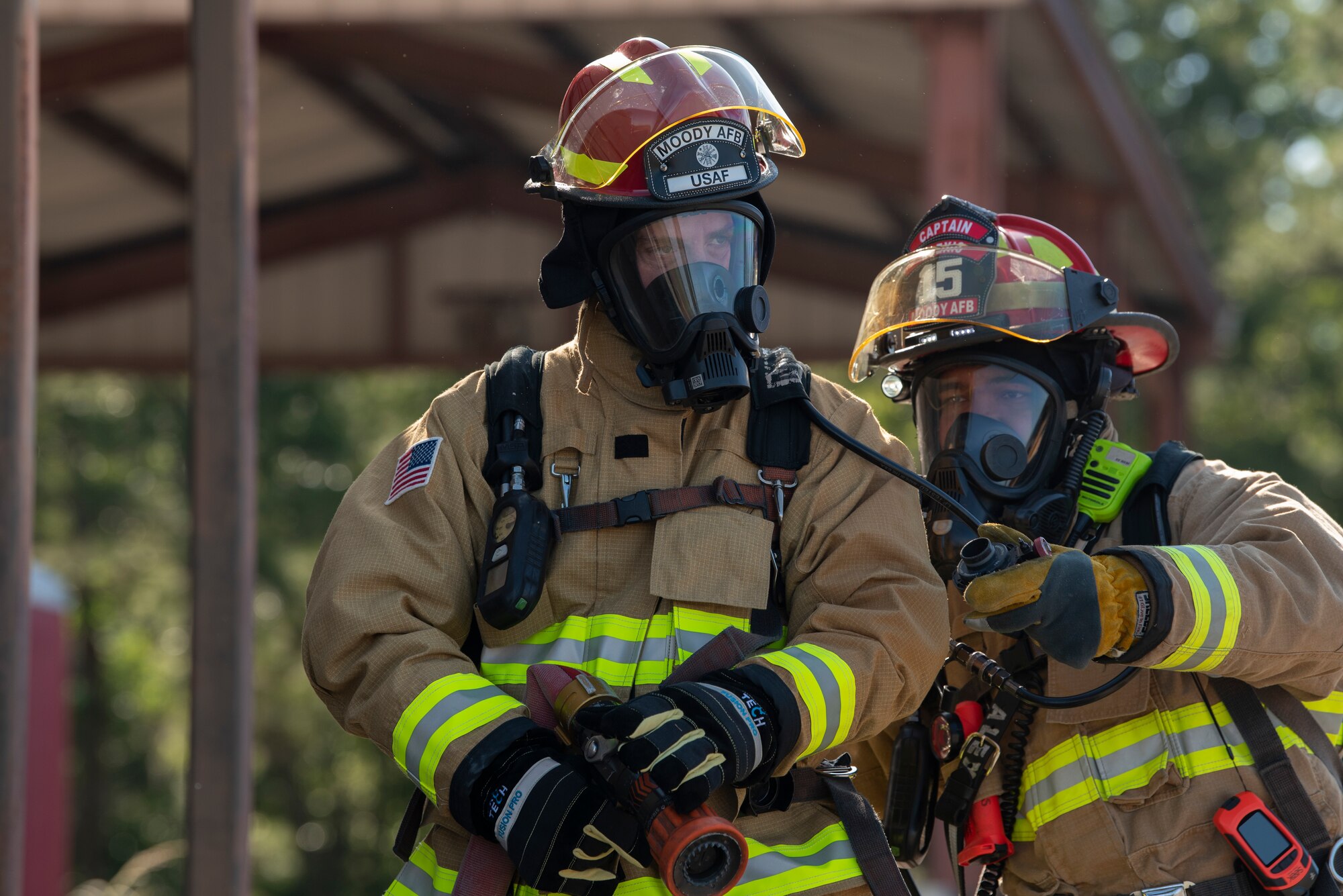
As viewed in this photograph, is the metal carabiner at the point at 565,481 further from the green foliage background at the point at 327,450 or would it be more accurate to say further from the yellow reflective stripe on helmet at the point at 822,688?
the green foliage background at the point at 327,450

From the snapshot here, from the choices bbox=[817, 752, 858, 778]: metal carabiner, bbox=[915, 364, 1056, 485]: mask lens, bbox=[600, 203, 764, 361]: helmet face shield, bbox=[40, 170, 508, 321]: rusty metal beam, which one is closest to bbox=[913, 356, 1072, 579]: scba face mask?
bbox=[915, 364, 1056, 485]: mask lens

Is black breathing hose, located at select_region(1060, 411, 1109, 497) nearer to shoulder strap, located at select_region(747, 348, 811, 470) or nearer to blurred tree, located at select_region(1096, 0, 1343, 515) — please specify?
shoulder strap, located at select_region(747, 348, 811, 470)

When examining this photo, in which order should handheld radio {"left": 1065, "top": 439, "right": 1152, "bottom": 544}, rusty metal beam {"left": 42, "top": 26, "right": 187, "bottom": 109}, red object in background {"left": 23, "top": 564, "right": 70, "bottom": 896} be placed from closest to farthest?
handheld radio {"left": 1065, "top": 439, "right": 1152, "bottom": 544} → rusty metal beam {"left": 42, "top": 26, "right": 187, "bottom": 109} → red object in background {"left": 23, "top": 564, "right": 70, "bottom": 896}

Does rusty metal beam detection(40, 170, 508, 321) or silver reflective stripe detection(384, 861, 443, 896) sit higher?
rusty metal beam detection(40, 170, 508, 321)

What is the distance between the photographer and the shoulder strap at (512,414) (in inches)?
102

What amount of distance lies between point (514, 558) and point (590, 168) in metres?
0.74

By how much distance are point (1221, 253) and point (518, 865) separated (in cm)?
2022

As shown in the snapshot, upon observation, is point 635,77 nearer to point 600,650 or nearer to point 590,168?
point 590,168

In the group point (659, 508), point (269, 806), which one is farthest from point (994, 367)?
point (269, 806)

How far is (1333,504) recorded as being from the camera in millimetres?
20703

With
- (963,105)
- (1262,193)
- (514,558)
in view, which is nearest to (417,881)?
(514,558)

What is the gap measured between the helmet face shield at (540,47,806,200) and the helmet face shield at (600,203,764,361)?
0.22 ft

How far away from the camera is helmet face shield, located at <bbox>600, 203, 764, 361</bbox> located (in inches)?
104

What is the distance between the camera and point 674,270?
8.71 ft
